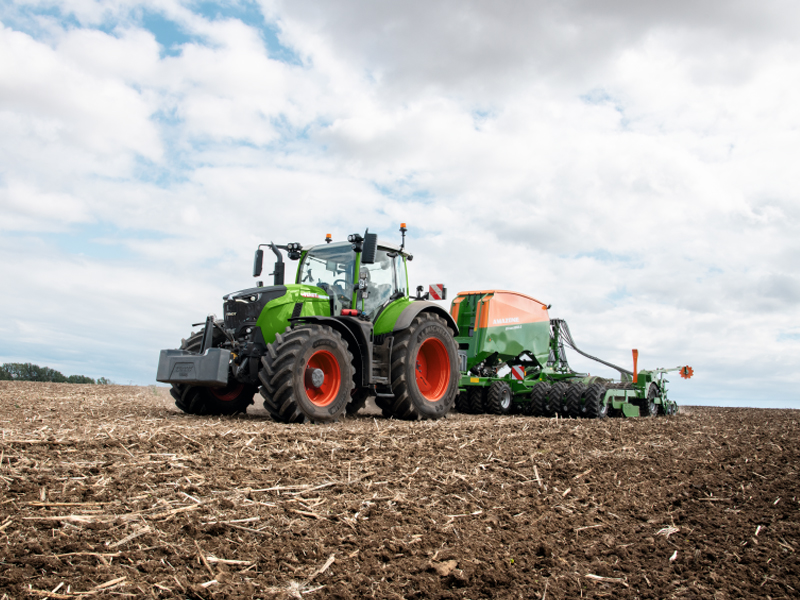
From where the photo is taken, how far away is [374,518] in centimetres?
368

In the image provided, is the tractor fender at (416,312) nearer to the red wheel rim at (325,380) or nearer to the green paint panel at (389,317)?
the green paint panel at (389,317)

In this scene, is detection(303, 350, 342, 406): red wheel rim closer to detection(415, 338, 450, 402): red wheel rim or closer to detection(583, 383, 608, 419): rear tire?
detection(415, 338, 450, 402): red wheel rim

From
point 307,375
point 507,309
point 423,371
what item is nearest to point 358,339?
point 307,375

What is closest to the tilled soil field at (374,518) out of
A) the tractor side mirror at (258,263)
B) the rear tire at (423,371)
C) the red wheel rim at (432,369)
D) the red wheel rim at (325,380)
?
the red wheel rim at (325,380)

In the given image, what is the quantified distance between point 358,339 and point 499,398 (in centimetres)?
438

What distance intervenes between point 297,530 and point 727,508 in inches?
122

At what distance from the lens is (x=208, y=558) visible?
3072 millimetres

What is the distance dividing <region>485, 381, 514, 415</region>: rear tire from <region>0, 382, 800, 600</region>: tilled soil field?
5.25 m

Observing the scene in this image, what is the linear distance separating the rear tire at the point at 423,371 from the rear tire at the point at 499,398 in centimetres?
238

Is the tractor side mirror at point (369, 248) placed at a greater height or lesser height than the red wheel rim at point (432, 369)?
greater

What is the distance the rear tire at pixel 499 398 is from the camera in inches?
451

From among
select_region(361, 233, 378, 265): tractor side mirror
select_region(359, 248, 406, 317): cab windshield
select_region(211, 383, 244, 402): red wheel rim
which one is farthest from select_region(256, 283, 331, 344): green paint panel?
select_region(211, 383, 244, 402): red wheel rim

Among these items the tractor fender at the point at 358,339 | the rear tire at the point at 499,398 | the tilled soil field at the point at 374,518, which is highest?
the tractor fender at the point at 358,339

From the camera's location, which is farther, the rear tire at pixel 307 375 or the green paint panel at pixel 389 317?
the green paint panel at pixel 389 317
